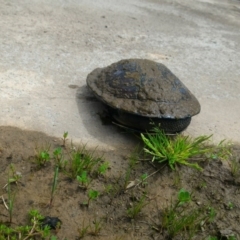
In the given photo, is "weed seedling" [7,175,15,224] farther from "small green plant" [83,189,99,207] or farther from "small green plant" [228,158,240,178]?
"small green plant" [228,158,240,178]

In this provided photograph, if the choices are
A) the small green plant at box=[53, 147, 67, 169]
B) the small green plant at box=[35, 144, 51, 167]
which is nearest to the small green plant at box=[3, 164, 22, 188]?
the small green plant at box=[35, 144, 51, 167]

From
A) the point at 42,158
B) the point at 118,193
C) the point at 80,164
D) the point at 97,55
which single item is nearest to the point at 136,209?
the point at 118,193

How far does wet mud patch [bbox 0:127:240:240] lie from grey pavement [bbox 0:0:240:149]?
0.27 meters

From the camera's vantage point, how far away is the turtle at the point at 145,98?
122 inches

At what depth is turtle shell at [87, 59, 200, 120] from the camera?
309cm

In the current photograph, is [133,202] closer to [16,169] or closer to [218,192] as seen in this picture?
[218,192]

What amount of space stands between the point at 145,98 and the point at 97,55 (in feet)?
5.00

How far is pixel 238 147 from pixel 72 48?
2.20 metres

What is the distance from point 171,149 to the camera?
2.95 m

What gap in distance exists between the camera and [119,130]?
332cm

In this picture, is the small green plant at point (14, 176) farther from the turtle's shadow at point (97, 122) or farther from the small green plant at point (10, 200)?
the turtle's shadow at point (97, 122)

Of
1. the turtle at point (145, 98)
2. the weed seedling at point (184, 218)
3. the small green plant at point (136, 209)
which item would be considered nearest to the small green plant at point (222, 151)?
the turtle at point (145, 98)

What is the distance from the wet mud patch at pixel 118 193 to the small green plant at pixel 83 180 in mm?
31

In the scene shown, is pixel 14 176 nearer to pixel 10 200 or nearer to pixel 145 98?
pixel 10 200
